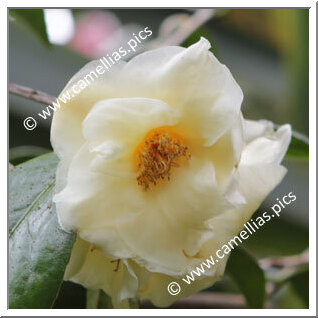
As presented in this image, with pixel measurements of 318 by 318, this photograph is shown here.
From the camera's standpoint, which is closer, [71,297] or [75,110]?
[75,110]

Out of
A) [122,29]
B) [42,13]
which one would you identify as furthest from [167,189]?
[122,29]

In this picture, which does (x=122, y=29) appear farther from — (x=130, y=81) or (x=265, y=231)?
(x=130, y=81)

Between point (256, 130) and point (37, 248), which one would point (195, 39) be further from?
point (37, 248)

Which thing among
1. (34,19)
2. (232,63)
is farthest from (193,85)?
(232,63)

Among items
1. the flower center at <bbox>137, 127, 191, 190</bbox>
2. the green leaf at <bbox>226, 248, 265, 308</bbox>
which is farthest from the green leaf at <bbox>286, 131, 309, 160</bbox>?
the flower center at <bbox>137, 127, 191, 190</bbox>

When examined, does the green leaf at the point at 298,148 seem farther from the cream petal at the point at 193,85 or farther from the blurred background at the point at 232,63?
the cream petal at the point at 193,85

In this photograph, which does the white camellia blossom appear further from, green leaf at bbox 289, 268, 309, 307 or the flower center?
green leaf at bbox 289, 268, 309, 307
